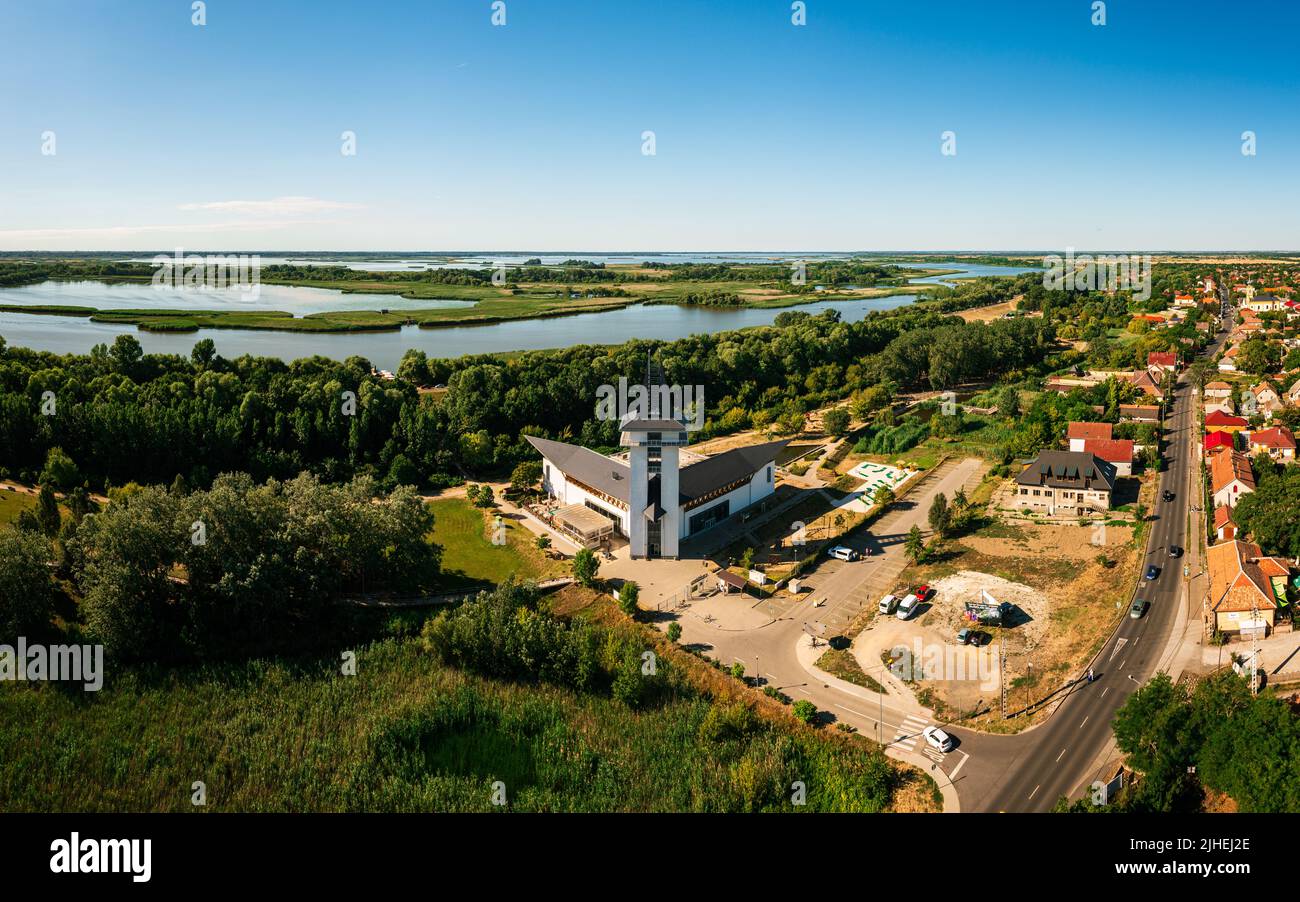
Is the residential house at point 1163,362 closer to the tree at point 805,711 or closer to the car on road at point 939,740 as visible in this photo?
the car on road at point 939,740

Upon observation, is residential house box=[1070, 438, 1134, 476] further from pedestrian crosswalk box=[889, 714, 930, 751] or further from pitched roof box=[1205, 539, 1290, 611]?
pedestrian crosswalk box=[889, 714, 930, 751]

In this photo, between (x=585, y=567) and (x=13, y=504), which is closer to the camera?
(x=585, y=567)

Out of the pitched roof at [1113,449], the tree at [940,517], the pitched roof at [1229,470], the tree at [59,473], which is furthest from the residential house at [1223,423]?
the tree at [59,473]

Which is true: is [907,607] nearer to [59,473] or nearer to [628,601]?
[628,601]

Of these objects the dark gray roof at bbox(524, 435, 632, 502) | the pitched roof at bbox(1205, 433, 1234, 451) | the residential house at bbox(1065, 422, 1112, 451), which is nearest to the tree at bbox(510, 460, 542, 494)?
the dark gray roof at bbox(524, 435, 632, 502)

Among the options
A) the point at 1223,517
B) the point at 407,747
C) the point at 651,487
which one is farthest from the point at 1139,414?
the point at 407,747
